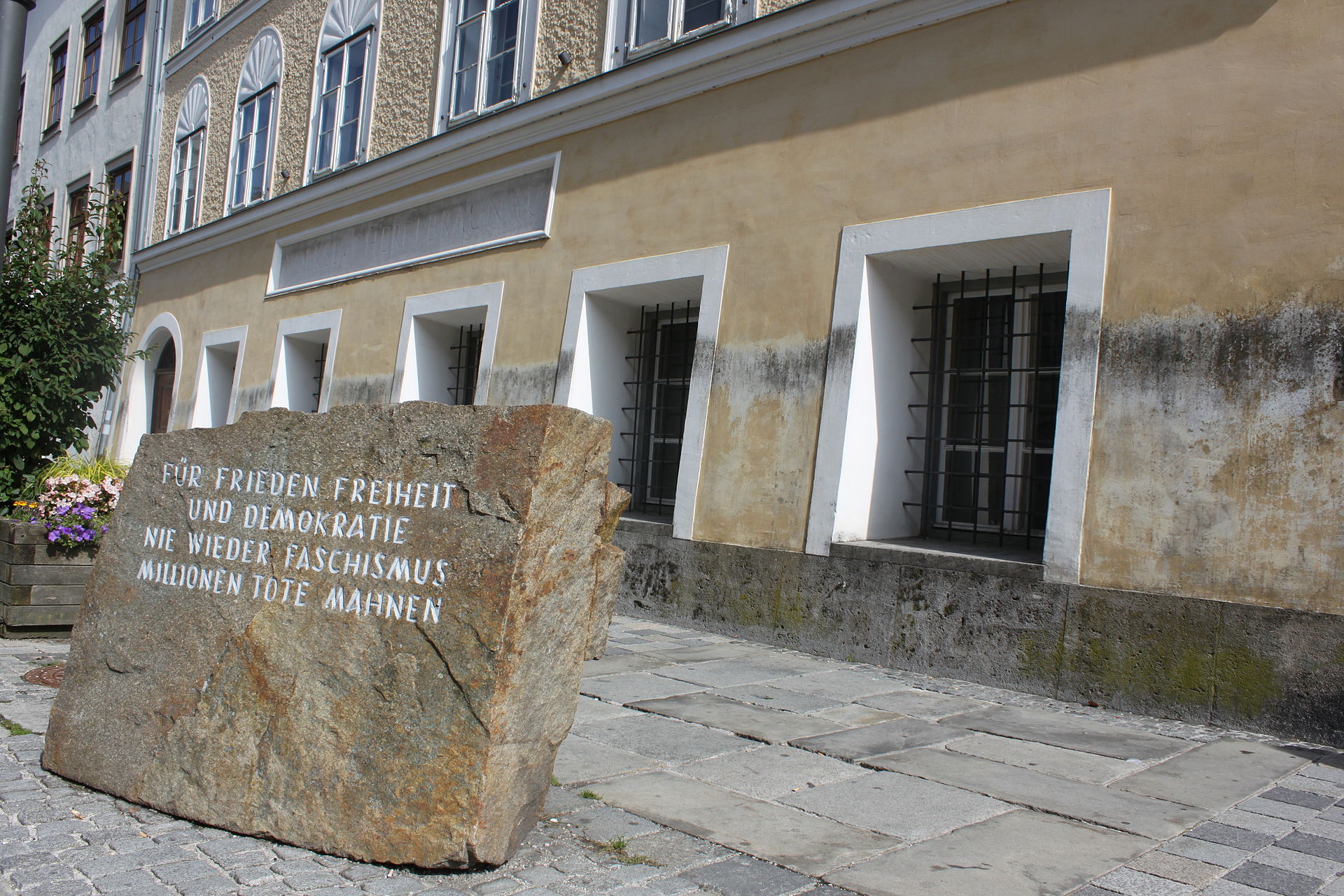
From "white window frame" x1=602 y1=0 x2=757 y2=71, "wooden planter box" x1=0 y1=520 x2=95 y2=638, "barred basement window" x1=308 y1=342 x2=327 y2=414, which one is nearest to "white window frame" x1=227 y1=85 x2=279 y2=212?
"barred basement window" x1=308 y1=342 x2=327 y2=414

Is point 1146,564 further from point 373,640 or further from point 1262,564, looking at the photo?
point 373,640

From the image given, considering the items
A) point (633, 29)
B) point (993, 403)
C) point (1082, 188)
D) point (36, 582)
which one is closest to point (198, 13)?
point (633, 29)

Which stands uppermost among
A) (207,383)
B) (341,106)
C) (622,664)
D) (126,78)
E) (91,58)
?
(91,58)

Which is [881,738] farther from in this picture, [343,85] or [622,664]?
[343,85]

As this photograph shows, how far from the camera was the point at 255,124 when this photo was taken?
13273 millimetres

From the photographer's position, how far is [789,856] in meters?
2.82

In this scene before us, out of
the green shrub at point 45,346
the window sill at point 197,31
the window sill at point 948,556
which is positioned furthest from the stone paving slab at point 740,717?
the window sill at point 197,31

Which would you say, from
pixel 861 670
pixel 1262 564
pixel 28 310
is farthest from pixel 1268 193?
pixel 28 310

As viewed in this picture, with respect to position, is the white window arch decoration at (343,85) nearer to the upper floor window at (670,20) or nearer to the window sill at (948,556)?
the upper floor window at (670,20)

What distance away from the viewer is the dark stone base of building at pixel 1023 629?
442cm

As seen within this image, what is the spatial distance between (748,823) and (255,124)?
12876 mm

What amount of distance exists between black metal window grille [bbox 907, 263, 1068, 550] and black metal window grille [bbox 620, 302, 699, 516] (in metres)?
2.20

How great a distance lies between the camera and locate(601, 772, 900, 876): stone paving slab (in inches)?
112

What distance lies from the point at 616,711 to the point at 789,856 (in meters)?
1.78
